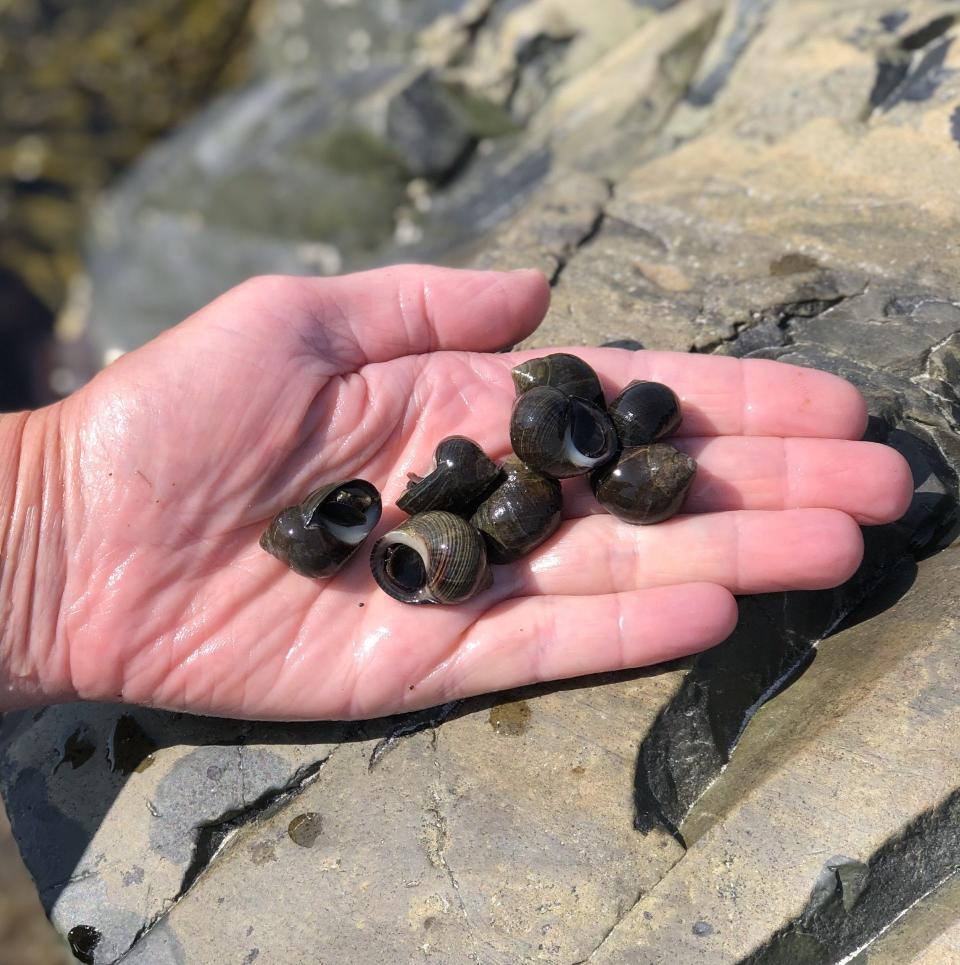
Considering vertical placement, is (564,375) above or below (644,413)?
above

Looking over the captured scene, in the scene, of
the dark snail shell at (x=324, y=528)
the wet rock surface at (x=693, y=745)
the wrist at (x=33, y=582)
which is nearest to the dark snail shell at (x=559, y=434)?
the dark snail shell at (x=324, y=528)

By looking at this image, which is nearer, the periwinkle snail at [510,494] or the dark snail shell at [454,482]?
the periwinkle snail at [510,494]

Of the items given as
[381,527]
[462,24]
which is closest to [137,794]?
[381,527]

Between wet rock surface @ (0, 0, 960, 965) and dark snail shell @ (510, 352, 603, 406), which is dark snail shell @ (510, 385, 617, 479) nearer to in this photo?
dark snail shell @ (510, 352, 603, 406)

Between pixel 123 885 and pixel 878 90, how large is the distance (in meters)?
5.79

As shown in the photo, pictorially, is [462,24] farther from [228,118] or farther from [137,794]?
[137,794]

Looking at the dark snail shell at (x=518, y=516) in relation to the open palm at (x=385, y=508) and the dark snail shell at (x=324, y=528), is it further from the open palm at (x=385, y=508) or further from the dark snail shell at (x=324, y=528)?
the dark snail shell at (x=324, y=528)

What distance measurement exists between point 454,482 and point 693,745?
1.37m

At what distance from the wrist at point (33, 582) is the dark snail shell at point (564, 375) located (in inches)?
78.6

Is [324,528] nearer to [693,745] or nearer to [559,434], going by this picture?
[559,434]

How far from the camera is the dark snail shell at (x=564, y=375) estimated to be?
3.92m

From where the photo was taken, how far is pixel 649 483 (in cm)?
363

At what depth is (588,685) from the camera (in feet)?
11.9

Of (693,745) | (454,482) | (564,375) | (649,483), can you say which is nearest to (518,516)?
(454,482)
